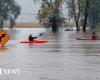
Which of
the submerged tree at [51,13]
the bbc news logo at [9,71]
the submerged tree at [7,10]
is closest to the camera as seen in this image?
the bbc news logo at [9,71]

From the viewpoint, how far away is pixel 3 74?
14.4m

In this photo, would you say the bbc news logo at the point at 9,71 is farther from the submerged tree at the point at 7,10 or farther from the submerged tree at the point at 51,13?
the submerged tree at the point at 7,10

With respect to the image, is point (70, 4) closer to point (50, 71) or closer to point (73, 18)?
point (73, 18)

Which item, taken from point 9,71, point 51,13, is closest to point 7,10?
point 51,13

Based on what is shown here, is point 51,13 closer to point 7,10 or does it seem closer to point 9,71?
point 7,10

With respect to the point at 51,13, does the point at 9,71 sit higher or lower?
higher

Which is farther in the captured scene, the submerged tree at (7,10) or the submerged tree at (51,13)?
the submerged tree at (7,10)

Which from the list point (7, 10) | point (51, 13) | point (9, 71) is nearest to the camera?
point (9, 71)

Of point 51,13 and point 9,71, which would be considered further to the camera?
point 51,13

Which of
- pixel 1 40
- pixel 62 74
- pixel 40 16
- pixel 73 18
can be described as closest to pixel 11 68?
pixel 62 74

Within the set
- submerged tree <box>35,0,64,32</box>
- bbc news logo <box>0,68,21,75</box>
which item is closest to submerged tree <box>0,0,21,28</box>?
submerged tree <box>35,0,64,32</box>

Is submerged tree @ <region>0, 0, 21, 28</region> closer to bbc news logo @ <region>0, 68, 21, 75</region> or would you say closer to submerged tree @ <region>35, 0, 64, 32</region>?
submerged tree @ <region>35, 0, 64, 32</region>

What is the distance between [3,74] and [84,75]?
244 cm

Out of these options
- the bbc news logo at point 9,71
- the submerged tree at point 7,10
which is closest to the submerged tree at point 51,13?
the submerged tree at point 7,10
